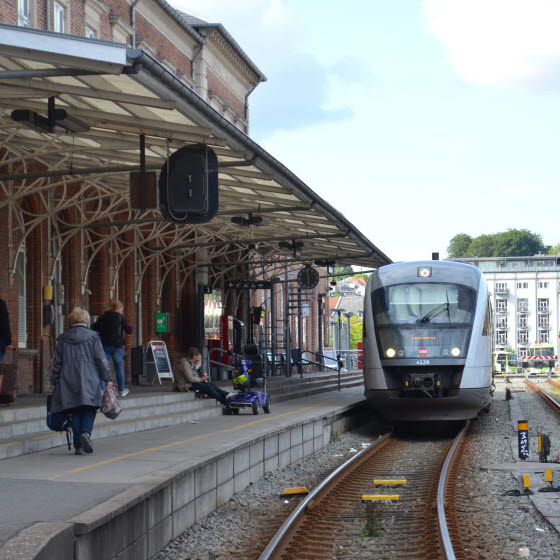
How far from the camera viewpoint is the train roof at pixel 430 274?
18.3m

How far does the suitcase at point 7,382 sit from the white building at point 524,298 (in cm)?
11155

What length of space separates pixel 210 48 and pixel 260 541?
24520 mm

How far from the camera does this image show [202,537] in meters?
8.80

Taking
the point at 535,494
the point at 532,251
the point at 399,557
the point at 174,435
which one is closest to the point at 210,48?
the point at 174,435

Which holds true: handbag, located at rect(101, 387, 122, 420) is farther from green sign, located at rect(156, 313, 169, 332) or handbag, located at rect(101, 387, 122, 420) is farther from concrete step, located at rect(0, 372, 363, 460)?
green sign, located at rect(156, 313, 169, 332)

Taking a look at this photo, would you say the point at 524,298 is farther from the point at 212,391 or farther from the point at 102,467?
the point at 102,467

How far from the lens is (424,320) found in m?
17.8

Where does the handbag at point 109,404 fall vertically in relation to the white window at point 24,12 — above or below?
below

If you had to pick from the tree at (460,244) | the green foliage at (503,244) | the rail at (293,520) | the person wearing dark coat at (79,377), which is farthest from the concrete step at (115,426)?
the tree at (460,244)

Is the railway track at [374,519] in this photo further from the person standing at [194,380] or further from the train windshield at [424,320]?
the person standing at [194,380]

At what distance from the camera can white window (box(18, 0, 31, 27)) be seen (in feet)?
63.6

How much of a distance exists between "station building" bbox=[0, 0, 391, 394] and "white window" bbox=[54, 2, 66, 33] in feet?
0.12

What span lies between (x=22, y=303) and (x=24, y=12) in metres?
5.53

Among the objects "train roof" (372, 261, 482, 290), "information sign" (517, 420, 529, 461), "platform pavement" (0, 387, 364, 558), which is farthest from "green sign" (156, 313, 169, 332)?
"information sign" (517, 420, 529, 461)
